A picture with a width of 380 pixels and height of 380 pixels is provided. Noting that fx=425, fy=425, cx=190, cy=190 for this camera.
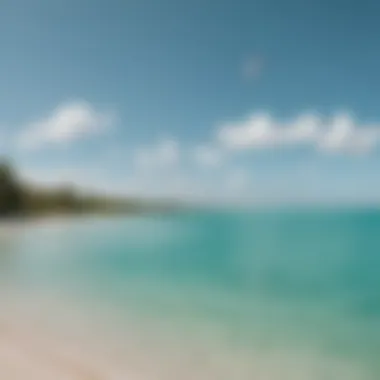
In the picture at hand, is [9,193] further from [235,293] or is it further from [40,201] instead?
[235,293]

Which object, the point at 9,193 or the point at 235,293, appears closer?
the point at 235,293

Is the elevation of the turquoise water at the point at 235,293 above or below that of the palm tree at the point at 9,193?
below

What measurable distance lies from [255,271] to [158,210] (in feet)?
81.4

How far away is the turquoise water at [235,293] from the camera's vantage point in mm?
4125

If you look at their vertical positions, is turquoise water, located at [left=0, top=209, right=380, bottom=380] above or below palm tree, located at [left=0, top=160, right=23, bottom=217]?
below

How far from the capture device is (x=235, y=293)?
6895mm

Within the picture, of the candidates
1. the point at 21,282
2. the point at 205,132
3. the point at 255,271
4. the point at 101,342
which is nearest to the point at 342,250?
the point at 255,271

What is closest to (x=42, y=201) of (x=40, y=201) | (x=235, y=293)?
(x=40, y=201)

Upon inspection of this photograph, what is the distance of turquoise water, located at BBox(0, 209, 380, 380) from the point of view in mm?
4125

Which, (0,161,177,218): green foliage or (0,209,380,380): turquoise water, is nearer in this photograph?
(0,209,380,380): turquoise water

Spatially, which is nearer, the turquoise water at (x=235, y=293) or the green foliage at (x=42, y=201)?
the turquoise water at (x=235, y=293)

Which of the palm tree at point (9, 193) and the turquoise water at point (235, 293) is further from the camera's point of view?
the palm tree at point (9, 193)

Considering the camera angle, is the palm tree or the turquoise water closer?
the turquoise water

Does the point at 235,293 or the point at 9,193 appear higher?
the point at 9,193
